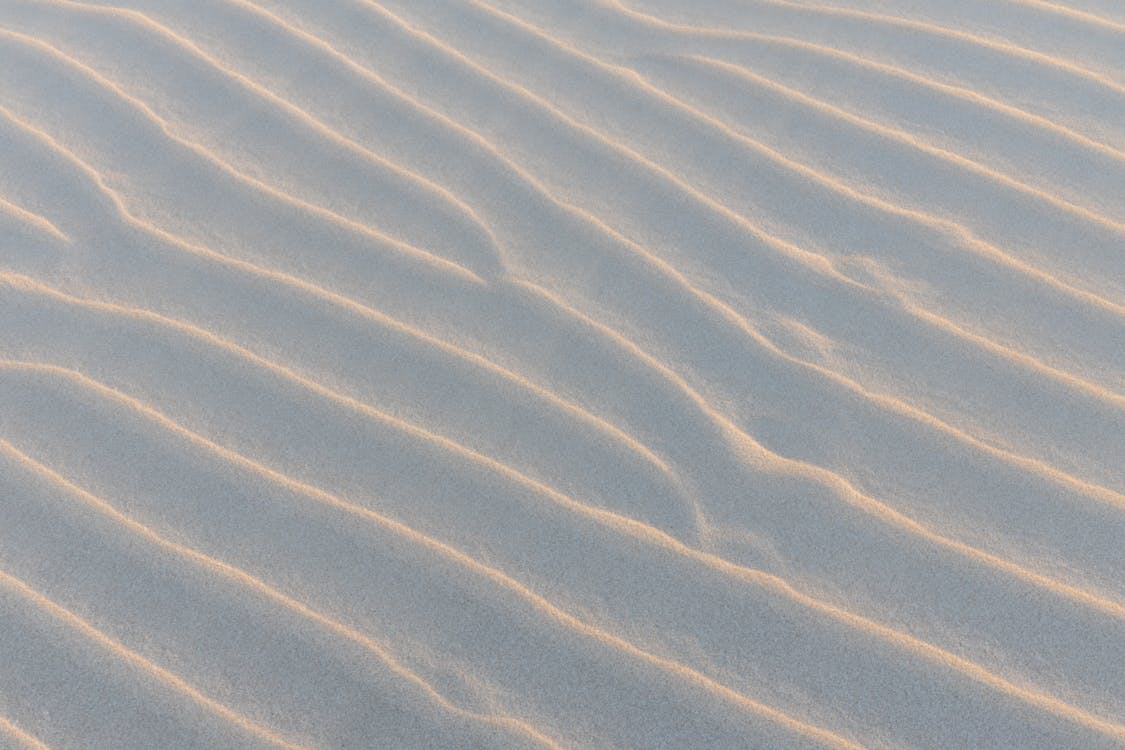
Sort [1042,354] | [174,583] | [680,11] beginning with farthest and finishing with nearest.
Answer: [680,11] → [1042,354] → [174,583]

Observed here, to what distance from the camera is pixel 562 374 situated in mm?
1817

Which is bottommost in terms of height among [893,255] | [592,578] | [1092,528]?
[592,578]

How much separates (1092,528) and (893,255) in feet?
2.16

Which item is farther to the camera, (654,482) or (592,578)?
(654,482)

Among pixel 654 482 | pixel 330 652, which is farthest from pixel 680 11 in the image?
pixel 330 652

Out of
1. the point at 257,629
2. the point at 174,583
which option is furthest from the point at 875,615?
the point at 174,583

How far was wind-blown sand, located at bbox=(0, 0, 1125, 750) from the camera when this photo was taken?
4.80 feet

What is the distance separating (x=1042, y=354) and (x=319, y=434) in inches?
53.7

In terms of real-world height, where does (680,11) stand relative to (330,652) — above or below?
above

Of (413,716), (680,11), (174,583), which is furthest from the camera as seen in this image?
(680,11)

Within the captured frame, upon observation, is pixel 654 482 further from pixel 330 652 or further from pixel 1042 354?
pixel 1042 354

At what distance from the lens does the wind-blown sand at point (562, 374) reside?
1463mm

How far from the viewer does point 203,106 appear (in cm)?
226

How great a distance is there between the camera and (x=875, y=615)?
1.52 meters
